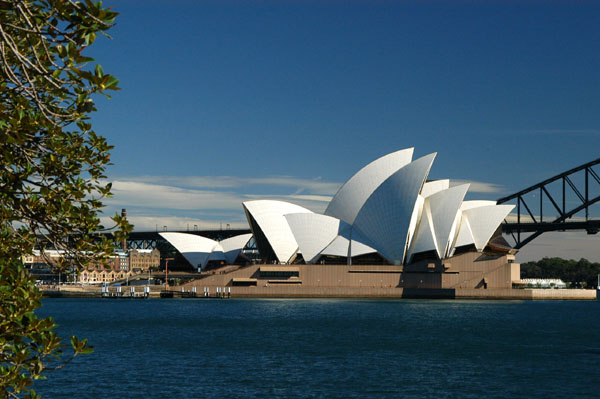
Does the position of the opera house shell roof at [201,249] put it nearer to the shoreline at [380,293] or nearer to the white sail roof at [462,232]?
the shoreline at [380,293]

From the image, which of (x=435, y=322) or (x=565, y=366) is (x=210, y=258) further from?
(x=565, y=366)

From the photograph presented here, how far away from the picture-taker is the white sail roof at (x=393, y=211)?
80312 millimetres

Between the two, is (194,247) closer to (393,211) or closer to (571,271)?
(393,211)

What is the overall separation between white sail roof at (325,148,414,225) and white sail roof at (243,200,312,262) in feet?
21.8

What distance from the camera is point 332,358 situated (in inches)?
1266

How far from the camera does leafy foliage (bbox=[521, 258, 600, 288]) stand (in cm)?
17412

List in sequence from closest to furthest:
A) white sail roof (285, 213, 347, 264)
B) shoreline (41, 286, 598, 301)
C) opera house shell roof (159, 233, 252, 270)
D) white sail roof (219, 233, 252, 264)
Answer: shoreline (41, 286, 598, 301)
white sail roof (285, 213, 347, 264)
opera house shell roof (159, 233, 252, 270)
white sail roof (219, 233, 252, 264)

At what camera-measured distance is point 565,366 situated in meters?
30.4

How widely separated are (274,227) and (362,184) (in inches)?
572

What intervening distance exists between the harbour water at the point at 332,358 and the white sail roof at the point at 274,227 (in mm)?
36983

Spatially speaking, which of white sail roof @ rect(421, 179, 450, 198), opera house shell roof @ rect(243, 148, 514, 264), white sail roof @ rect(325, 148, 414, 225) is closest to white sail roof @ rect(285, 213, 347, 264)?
opera house shell roof @ rect(243, 148, 514, 264)

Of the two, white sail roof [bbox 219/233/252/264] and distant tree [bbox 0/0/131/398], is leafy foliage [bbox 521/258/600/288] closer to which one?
white sail roof [bbox 219/233/252/264]

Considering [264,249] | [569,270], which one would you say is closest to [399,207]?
[264,249]

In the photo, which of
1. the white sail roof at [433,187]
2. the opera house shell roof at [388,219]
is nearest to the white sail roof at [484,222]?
the opera house shell roof at [388,219]
